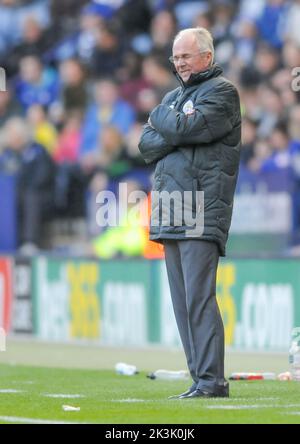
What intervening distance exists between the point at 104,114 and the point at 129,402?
11.4 metres

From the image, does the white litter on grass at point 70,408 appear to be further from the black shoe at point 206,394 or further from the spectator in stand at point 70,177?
the spectator in stand at point 70,177

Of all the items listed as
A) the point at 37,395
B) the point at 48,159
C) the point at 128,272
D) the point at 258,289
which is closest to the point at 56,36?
the point at 48,159

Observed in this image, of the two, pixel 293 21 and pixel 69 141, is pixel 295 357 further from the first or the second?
pixel 69 141

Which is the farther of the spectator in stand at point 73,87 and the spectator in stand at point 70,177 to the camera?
the spectator in stand at point 73,87

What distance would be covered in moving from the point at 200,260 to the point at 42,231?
33.7 ft

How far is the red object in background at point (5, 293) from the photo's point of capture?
55.0 feet

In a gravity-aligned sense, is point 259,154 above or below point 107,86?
below

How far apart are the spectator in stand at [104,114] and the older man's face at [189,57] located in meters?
10.6

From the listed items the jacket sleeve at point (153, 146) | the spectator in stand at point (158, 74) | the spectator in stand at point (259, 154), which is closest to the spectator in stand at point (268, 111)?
the spectator in stand at point (259, 154)

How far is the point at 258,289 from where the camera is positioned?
44.9 feet

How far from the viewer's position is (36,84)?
2108cm

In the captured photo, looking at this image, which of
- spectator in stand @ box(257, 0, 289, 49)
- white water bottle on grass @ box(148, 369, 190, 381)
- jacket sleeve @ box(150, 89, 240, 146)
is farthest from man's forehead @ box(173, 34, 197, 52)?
spectator in stand @ box(257, 0, 289, 49)

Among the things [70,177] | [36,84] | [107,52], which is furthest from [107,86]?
[36,84]
